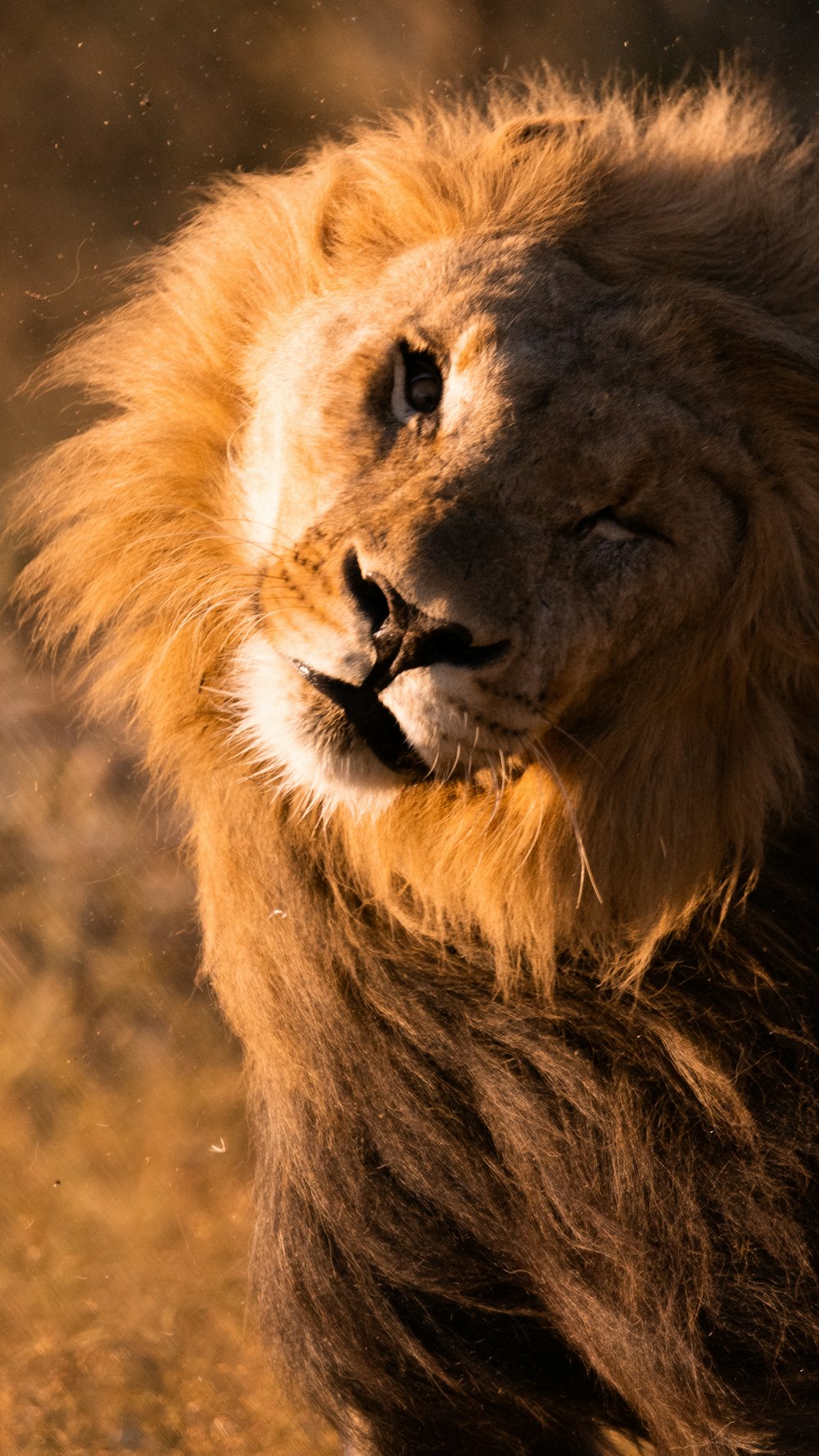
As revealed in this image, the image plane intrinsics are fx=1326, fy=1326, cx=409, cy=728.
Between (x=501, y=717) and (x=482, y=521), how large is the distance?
0.82ft

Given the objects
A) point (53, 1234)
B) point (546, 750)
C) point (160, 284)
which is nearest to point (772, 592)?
point (546, 750)

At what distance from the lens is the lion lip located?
5.50 feet

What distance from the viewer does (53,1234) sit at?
318 centimetres

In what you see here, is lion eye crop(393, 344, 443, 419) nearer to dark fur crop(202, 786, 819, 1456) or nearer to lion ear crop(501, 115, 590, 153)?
lion ear crop(501, 115, 590, 153)

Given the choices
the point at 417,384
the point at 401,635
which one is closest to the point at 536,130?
the point at 417,384

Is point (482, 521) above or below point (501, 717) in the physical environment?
above

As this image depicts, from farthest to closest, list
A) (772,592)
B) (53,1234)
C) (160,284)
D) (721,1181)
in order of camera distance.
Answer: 1. (53,1234)
2. (160,284)
3. (721,1181)
4. (772,592)

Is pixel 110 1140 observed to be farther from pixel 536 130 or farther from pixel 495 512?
pixel 536 130

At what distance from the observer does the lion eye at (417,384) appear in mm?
1779

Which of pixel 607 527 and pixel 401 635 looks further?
pixel 607 527

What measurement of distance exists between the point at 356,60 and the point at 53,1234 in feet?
9.63

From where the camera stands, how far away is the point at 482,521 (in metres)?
1.64

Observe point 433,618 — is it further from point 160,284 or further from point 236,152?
point 236,152

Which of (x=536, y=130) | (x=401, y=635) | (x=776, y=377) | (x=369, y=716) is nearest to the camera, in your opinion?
(x=401, y=635)
